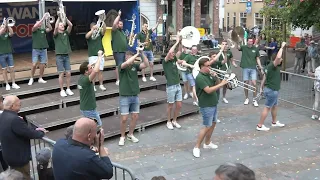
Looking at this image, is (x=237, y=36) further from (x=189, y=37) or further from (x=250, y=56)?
(x=189, y=37)

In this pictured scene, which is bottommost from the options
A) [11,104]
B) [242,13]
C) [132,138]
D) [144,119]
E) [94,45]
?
[132,138]

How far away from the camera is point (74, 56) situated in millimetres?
13492

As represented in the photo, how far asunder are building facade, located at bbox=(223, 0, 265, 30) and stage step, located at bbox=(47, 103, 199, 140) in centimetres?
2810

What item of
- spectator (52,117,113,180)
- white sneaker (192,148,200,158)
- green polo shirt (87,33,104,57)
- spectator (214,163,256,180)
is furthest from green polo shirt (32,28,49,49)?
spectator (214,163,256,180)

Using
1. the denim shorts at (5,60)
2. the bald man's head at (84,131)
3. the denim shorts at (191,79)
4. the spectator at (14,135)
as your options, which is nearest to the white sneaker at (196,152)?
the spectator at (14,135)

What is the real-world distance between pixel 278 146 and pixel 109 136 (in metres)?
3.57

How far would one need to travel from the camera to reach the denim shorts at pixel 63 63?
9.43 meters

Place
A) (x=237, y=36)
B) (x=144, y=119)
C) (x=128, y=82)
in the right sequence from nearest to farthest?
(x=128, y=82), (x=144, y=119), (x=237, y=36)

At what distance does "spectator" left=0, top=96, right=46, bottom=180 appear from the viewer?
478cm

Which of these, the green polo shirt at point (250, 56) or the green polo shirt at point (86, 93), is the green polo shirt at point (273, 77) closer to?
the green polo shirt at point (250, 56)

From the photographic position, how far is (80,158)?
335cm

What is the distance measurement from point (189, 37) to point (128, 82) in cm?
338

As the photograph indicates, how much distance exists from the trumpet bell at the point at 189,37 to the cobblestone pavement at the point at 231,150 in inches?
77.9

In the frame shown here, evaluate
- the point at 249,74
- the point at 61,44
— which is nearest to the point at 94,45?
the point at 61,44
